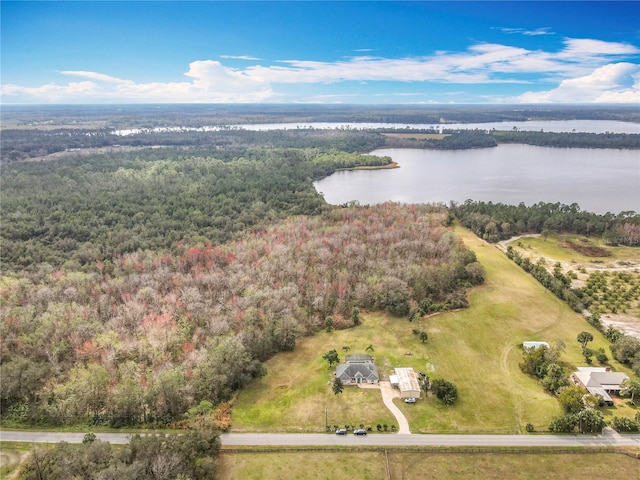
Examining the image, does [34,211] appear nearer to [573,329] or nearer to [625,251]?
[573,329]

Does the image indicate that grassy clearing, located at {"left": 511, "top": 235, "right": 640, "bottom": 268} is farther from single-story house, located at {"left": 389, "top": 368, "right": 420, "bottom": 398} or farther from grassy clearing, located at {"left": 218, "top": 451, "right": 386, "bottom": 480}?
grassy clearing, located at {"left": 218, "top": 451, "right": 386, "bottom": 480}

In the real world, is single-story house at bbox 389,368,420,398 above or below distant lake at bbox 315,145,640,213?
below

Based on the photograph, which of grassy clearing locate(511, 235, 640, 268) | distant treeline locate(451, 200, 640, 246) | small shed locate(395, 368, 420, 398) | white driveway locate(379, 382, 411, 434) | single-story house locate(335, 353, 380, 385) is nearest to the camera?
white driveway locate(379, 382, 411, 434)

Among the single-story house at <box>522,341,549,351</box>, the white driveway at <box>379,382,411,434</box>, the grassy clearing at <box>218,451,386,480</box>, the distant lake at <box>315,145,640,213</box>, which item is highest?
the distant lake at <box>315,145,640,213</box>

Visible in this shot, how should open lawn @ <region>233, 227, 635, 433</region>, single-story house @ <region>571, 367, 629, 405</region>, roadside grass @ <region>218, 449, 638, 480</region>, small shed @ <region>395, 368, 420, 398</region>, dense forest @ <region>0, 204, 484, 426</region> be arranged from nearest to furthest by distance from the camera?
roadside grass @ <region>218, 449, 638, 480</region>, open lawn @ <region>233, 227, 635, 433</region>, dense forest @ <region>0, 204, 484, 426</region>, single-story house @ <region>571, 367, 629, 405</region>, small shed @ <region>395, 368, 420, 398</region>

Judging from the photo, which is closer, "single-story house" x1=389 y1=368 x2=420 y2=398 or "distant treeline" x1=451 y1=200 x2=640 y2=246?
"single-story house" x1=389 y1=368 x2=420 y2=398

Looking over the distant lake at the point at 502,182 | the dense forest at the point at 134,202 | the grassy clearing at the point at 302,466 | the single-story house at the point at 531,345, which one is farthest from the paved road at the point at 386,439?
the distant lake at the point at 502,182

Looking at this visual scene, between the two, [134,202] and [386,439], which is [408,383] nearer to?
[386,439]

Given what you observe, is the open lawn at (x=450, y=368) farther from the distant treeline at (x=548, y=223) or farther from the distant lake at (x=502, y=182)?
the distant lake at (x=502, y=182)

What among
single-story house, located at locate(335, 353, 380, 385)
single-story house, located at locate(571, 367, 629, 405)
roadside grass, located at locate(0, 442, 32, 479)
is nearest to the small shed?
single-story house, located at locate(335, 353, 380, 385)
